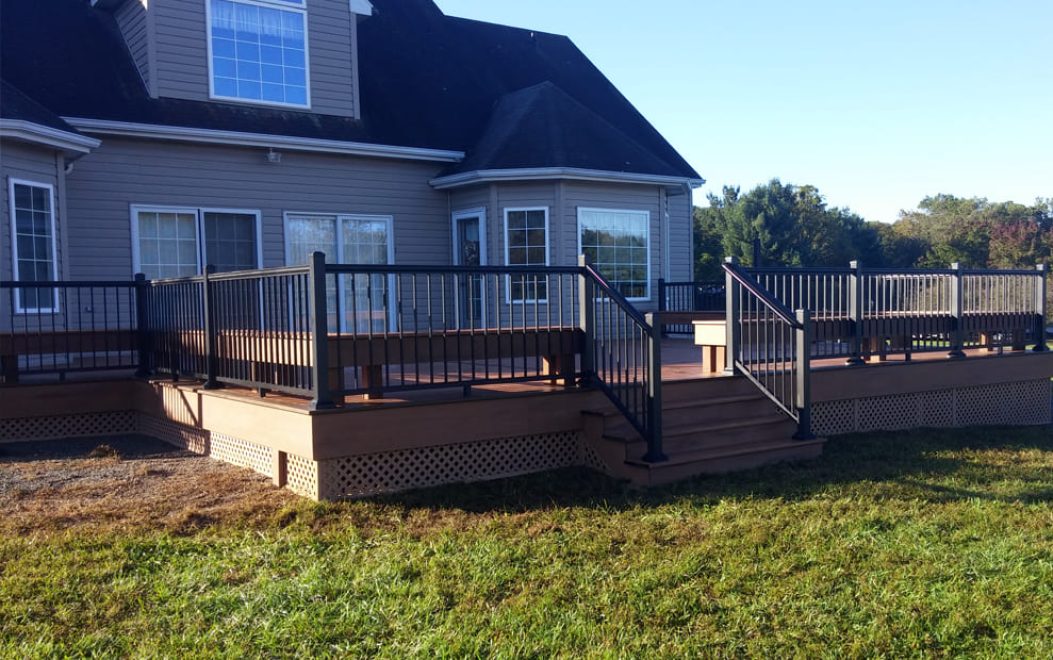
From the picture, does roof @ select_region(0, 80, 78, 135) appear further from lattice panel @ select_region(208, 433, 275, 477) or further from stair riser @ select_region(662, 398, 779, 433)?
stair riser @ select_region(662, 398, 779, 433)

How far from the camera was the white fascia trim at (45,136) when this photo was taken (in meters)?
8.48

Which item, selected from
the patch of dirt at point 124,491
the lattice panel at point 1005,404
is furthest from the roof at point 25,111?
the lattice panel at point 1005,404

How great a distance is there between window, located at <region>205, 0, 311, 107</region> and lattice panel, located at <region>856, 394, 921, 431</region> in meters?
8.36

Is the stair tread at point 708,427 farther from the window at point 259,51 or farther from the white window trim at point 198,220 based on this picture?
the window at point 259,51

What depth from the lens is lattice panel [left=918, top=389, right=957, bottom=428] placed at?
9.20 m

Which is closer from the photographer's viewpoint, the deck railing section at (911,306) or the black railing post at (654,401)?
the black railing post at (654,401)

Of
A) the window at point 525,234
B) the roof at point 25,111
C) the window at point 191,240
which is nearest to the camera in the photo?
the roof at point 25,111

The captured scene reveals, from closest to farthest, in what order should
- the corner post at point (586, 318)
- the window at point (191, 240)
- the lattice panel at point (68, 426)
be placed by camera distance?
the corner post at point (586, 318) → the lattice panel at point (68, 426) → the window at point (191, 240)

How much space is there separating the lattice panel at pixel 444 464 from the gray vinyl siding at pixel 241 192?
6178 millimetres

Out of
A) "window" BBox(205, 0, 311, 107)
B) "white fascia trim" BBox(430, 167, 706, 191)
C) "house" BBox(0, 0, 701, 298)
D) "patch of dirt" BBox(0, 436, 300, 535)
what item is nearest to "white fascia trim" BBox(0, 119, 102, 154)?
"house" BBox(0, 0, 701, 298)

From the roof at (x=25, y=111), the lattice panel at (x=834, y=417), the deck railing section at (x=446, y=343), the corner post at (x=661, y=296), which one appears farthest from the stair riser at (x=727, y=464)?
the roof at (x=25, y=111)

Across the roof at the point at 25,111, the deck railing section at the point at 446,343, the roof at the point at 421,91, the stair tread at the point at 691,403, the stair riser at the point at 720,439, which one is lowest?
the stair riser at the point at 720,439

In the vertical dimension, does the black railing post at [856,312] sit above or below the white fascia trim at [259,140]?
below

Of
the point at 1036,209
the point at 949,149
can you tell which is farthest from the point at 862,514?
the point at 1036,209
